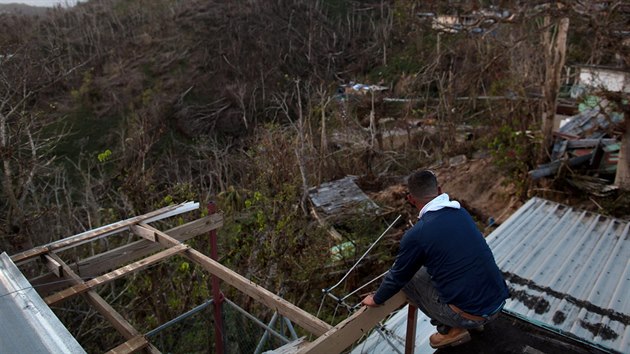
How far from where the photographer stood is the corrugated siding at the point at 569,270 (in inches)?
173

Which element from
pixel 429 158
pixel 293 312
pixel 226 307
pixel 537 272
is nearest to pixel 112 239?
pixel 226 307

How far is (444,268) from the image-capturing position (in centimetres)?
313

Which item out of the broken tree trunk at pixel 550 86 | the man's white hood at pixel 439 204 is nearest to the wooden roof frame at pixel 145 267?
the man's white hood at pixel 439 204

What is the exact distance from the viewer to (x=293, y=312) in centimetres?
307

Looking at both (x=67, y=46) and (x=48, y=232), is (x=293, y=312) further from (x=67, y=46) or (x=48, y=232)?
(x=67, y=46)

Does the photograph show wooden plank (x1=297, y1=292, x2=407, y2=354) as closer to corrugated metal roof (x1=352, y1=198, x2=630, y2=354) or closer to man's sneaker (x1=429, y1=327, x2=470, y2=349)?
man's sneaker (x1=429, y1=327, x2=470, y2=349)

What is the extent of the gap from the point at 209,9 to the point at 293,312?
3543 centimetres

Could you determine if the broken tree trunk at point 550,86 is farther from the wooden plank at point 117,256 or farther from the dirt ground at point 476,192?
the wooden plank at point 117,256

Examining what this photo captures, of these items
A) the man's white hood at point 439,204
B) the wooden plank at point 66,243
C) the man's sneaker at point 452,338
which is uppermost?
the man's white hood at point 439,204

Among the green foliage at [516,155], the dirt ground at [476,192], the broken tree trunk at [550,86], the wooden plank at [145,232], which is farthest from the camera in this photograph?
the dirt ground at [476,192]

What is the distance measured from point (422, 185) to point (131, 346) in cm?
256

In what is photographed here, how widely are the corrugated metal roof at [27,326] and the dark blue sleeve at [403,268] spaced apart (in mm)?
1880

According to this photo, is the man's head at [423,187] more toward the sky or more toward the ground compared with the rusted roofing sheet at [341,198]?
more toward the sky

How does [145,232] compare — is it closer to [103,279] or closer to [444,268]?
[103,279]
